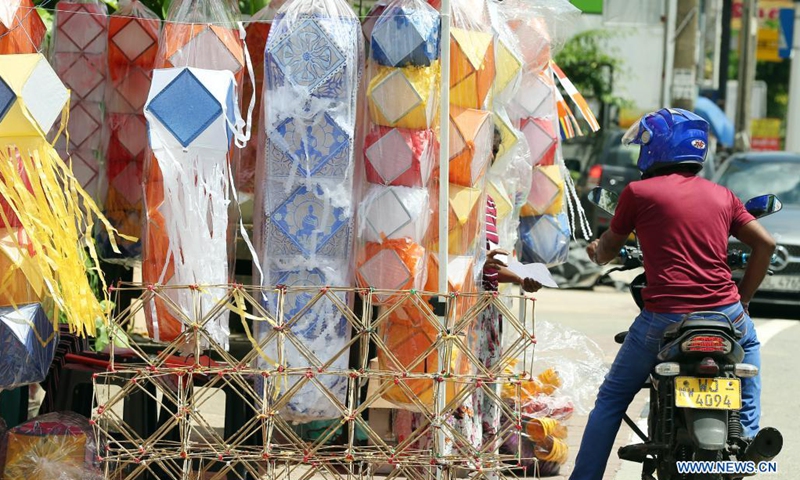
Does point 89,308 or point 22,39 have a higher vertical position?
point 22,39

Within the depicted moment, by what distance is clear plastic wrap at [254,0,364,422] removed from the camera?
4.60 m

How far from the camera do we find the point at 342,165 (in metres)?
4.64

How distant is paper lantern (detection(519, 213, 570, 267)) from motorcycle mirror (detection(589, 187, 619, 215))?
158 centimetres

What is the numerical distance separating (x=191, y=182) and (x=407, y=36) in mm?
943

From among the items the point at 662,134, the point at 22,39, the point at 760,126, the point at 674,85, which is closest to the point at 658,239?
the point at 662,134

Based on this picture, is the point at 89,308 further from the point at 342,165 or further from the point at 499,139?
the point at 499,139

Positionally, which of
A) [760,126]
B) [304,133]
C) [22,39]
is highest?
[22,39]

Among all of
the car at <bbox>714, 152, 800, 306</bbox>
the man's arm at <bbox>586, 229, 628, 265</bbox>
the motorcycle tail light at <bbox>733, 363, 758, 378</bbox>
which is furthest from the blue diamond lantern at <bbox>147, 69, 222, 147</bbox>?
the car at <bbox>714, 152, 800, 306</bbox>

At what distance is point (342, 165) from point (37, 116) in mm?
1089

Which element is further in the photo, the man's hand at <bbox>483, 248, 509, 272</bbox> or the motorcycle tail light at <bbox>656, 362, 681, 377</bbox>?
the man's hand at <bbox>483, 248, 509, 272</bbox>

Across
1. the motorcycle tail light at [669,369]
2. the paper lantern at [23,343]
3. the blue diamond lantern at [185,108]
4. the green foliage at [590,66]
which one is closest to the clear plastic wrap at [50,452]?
the paper lantern at [23,343]

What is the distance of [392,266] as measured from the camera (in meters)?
4.61

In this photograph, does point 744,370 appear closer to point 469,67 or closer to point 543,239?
point 469,67

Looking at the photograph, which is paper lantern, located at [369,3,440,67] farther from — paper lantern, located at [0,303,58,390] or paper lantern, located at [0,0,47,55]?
paper lantern, located at [0,303,58,390]
